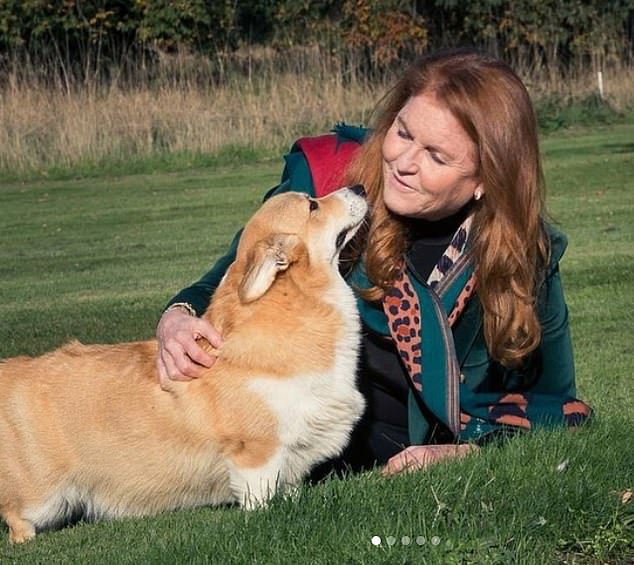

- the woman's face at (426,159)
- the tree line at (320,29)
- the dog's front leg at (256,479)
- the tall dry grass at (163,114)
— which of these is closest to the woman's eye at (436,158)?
the woman's face at (426,159)

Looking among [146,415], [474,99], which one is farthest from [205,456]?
[474,99]

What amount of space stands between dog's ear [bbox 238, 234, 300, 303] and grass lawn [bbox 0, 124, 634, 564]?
0.76 m

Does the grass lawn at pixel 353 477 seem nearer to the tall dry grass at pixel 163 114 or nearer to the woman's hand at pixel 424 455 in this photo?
the woman's hand at pixel 424 455

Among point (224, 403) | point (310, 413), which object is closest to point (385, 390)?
point (310, 413)

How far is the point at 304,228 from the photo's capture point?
4836mm

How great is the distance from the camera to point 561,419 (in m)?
5.12

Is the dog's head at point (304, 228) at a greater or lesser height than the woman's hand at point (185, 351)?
greater

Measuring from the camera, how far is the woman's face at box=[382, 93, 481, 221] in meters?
4.71

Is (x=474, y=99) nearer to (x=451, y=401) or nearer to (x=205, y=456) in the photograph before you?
(x=451, y=401)

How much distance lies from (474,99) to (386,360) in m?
1.28

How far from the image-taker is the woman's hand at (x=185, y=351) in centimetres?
469

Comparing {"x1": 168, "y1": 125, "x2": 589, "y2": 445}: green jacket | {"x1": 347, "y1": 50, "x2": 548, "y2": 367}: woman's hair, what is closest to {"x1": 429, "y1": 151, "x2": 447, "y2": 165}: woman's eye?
{"x1": 347, "y1": 50, "x2": 548, "y2": 367}: woman's hair

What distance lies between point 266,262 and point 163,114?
1712cm

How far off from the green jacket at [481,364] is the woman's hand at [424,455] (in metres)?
0.17
